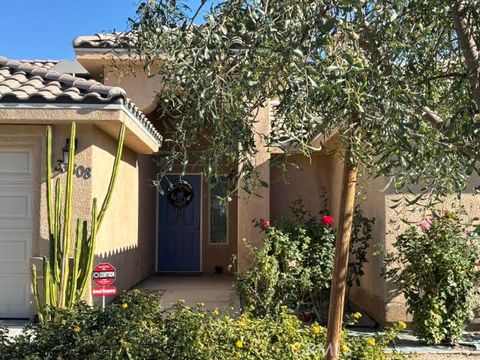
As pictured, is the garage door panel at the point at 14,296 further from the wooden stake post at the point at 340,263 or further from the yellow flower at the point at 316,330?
the wooden stake post at the point at 340,263

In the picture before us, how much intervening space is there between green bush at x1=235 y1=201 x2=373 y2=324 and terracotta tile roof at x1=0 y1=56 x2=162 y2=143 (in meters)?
3.02

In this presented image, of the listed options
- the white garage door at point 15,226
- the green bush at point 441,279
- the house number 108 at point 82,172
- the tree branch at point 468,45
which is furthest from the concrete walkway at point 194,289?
the tree branch at point 468,45

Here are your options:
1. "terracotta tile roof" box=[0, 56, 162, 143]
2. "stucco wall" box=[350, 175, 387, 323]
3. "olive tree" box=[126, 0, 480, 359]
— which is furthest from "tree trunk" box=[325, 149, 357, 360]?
"terracotta tile roof" box=[0, 56, 162, 143]

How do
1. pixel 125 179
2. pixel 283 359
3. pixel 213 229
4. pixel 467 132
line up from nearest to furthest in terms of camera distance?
pixel 467 132 < pixel 283 359 < pixel 125 179 < pixel 213 229

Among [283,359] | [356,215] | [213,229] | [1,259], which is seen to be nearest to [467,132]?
[283,359]

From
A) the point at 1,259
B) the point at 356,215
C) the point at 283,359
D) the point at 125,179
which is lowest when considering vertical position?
the point at 283,359

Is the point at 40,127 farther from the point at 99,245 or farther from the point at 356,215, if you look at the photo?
the point at 356,215

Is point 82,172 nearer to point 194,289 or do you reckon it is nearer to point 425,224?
point 194,289

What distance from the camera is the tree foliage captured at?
3.16 metres

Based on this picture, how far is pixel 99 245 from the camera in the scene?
8938 mm

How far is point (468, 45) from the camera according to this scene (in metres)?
3.64

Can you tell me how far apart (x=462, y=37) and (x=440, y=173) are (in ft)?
2.88

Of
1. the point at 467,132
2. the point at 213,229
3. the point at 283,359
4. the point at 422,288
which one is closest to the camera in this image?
the point at 467,132

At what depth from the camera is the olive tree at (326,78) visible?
3168 mm
